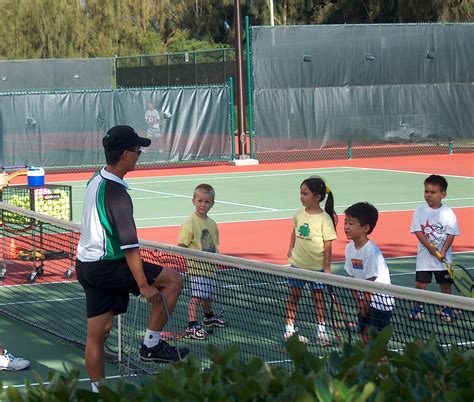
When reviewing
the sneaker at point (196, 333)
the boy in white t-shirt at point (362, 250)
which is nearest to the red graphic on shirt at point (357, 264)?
the boy in white t-shirt at point (362, 250)

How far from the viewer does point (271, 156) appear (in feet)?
90.8

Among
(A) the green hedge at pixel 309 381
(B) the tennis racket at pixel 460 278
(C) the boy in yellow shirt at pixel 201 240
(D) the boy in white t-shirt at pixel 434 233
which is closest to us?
(A) the green hedge at pixel 309 381

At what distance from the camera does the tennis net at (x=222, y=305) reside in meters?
6.13

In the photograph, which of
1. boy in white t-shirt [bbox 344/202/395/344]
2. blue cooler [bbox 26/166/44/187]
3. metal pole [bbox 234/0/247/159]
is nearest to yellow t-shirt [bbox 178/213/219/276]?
boy in white t-shirt [bbox 344/202/395/344]

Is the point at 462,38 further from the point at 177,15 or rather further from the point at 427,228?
the point at 177,15

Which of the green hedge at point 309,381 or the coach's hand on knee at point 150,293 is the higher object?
the green hedge at point 309,381

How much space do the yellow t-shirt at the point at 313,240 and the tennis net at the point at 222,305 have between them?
0.27 metres

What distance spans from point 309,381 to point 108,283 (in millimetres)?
3082

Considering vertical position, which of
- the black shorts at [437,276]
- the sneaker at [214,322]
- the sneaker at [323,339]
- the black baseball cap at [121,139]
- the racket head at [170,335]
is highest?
the black baseball cap at [121,139]

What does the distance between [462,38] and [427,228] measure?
69.4 ft

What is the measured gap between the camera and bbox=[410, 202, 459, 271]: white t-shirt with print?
29.2 feet

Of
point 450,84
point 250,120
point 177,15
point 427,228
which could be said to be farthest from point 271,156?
point 177,15

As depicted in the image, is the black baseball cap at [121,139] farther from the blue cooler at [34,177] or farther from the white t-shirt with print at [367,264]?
the blue cooler at [34,177]

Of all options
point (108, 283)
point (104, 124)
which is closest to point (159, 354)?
point (108, 283)
